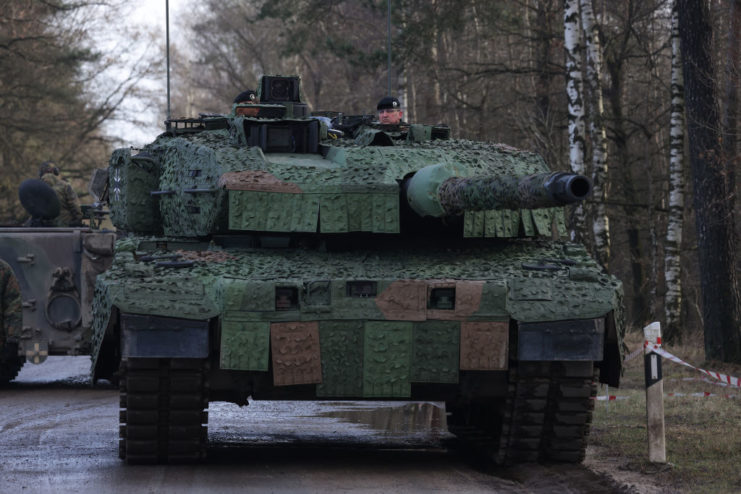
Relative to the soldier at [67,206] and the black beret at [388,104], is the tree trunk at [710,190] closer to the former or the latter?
the black beret at [388,104]

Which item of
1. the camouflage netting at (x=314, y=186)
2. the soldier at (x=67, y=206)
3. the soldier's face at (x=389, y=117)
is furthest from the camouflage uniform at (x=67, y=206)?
the camouflage netting at (x=314, y=186)

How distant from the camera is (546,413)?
30.0ft

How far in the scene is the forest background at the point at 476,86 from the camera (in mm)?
25156

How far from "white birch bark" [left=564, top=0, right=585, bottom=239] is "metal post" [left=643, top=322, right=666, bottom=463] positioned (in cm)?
1007

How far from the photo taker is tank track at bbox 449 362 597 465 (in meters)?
8.96

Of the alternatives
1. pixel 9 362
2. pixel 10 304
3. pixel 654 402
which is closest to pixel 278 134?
pixel 654 402

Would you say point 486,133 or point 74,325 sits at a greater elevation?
point 486,133

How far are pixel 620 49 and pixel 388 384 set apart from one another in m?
19.5

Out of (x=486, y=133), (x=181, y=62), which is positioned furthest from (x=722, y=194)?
(x=181, y=62)

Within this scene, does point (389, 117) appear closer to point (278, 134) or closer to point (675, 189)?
point (278, 134)

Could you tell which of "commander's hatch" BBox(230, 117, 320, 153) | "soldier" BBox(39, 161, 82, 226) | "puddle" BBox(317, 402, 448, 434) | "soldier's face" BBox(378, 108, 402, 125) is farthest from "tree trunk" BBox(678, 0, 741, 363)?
Answer: "soldier" BBox(39, 161, 82, 226)

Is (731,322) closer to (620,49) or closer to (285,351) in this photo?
(285,351)

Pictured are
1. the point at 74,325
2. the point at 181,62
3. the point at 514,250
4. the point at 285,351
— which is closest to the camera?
the point at 285,351

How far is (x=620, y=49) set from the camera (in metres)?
27.1
